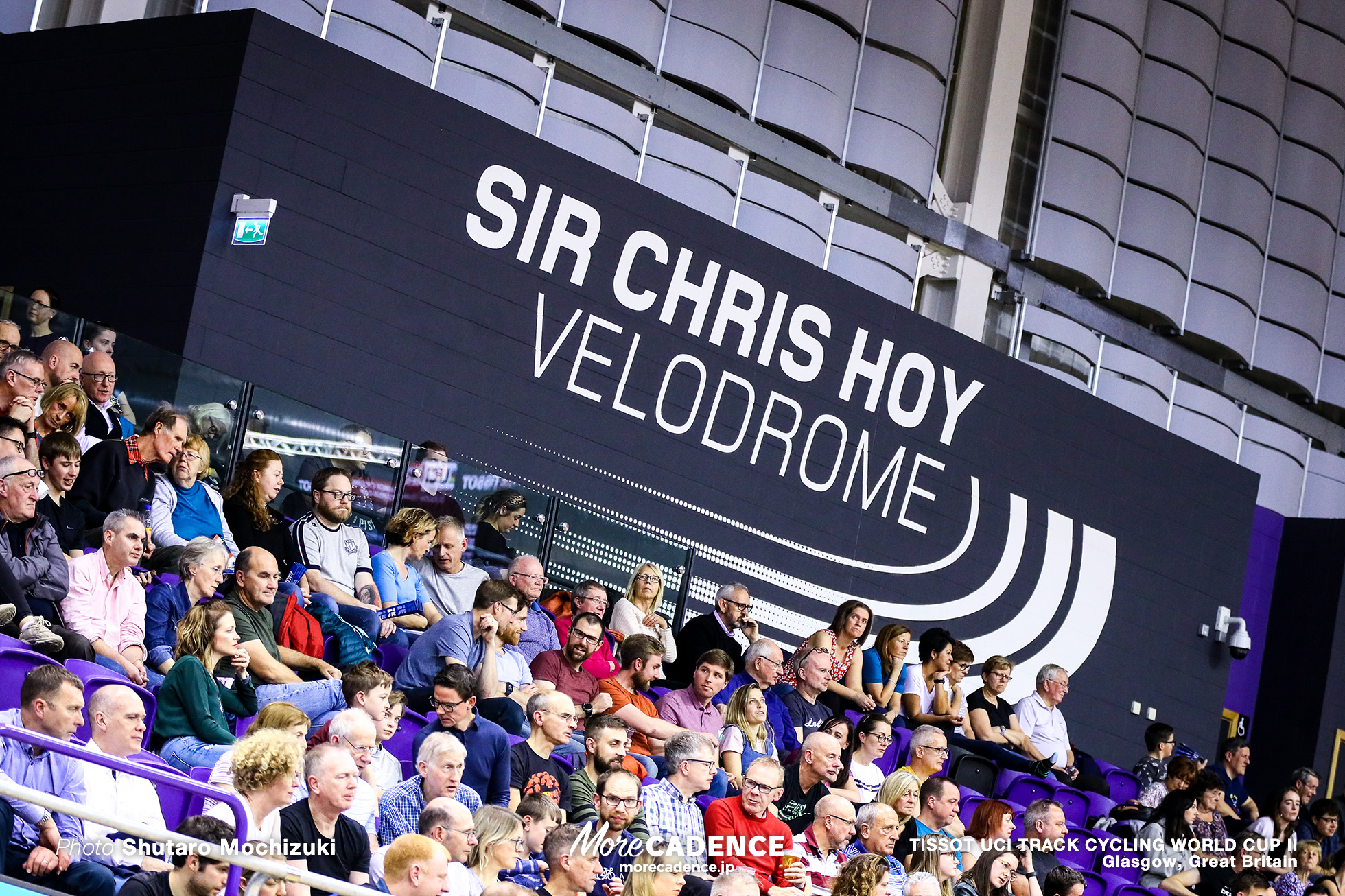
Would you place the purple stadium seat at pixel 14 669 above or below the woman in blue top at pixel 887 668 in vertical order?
below

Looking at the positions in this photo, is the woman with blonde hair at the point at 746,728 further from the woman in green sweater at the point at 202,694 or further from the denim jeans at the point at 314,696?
the woman in green sweater at the point at 202,694

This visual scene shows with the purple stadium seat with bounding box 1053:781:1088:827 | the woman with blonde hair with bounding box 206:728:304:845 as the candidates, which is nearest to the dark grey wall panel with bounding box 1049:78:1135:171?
the purple stadium seat with bounding box 1053:781:1088:827

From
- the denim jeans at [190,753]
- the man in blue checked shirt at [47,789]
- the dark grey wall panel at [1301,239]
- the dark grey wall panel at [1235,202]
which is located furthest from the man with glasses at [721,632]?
the dark grey wall panel at [1301,239]

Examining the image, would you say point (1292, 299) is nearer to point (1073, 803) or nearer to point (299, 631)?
point (1073, 803)

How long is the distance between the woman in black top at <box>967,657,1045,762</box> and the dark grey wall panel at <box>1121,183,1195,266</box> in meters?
5.78

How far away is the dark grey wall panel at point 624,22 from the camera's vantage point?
11.1 metres

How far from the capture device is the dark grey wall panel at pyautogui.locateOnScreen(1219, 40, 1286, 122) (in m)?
14.7

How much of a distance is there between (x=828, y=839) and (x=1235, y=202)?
10115 millimetres

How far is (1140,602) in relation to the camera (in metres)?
12.5

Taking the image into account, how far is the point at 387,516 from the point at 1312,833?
629cm

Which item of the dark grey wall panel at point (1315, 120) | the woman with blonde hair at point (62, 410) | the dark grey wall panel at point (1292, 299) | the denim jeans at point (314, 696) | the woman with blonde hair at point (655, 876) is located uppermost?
the dark grey wall panel at point (1315, 120)

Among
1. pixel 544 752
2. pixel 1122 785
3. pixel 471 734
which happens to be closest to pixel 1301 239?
pixel 1122 785

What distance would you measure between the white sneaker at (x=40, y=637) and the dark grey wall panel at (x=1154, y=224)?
35.6 ft

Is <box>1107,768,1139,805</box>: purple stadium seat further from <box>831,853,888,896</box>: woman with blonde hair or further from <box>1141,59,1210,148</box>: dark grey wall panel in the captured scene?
<box>1141,59,1210,148</box>: dark grey wall panel
